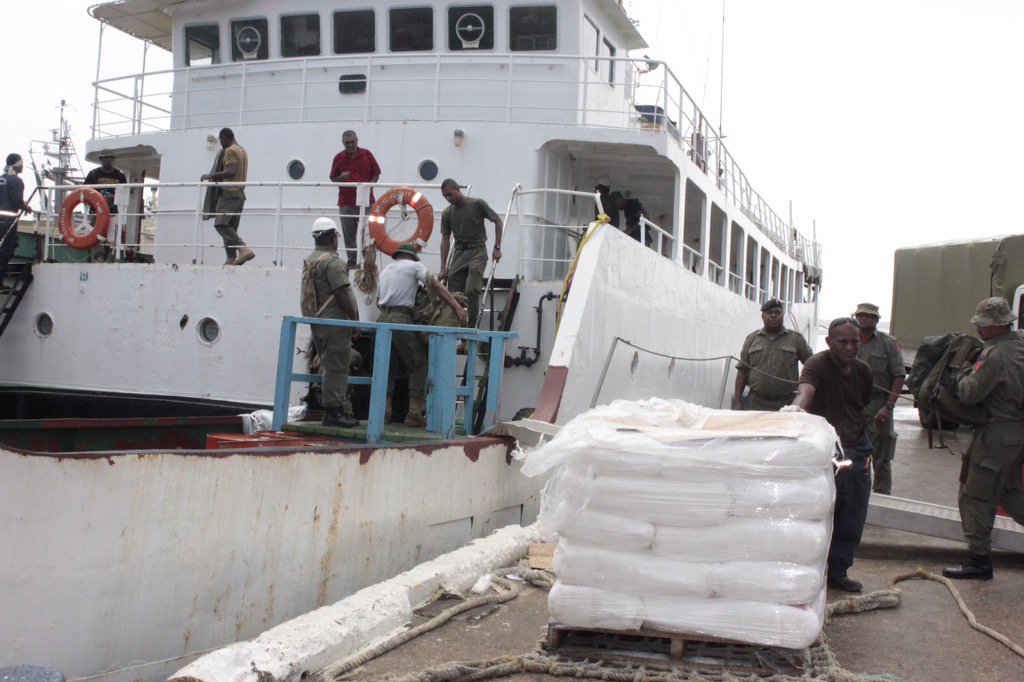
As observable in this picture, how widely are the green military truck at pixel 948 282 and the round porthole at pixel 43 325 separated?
13976 millimetres

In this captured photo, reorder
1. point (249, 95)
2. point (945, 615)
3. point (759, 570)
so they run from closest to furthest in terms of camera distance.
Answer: point (759, 570)
point (945, 615)
point (249, 95)

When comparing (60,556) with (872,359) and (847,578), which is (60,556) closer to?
(847,578)

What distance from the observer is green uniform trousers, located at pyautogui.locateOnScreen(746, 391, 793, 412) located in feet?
25.7

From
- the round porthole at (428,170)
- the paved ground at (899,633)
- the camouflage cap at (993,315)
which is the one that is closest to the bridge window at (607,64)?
the round porthole at (428,170)

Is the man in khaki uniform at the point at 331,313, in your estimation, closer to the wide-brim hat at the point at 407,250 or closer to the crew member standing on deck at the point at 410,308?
the crew member standing on deck at the point at 410,308

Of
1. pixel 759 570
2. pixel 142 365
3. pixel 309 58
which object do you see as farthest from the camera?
pixel 309 58

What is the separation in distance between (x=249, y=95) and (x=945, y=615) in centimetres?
941

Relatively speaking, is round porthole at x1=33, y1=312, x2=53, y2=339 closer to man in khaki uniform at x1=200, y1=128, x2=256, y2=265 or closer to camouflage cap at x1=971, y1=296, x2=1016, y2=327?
man in khaki uniform at x1=200, y1=128, x2=256, y2=265

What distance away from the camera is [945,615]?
4.73 m

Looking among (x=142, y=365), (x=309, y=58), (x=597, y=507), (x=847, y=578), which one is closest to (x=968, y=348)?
(x=847, y=578)

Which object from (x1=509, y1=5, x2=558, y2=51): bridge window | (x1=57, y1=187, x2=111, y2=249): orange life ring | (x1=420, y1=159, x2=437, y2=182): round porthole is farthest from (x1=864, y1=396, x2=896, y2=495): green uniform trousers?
(x1=57, y1=187, x2=111, y2=249): orange life ring

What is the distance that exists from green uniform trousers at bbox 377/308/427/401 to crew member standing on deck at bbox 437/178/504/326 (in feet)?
3.42

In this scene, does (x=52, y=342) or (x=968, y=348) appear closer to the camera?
(x=968, y=348)

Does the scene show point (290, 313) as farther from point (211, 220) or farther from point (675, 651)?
point (675, 651)
